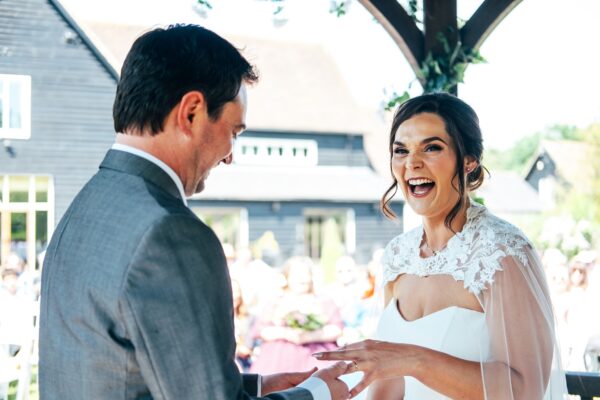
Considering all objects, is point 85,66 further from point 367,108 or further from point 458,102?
point 367,108

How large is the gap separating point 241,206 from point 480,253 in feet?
38.7

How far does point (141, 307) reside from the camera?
46.3 inches

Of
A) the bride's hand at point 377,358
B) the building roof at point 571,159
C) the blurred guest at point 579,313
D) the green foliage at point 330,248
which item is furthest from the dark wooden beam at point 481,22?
the green foliage at point 330,248

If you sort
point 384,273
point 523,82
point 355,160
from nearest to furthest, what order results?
point 384,273 < point 523,82 < point 355,160

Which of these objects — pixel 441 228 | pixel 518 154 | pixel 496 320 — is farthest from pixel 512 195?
pixel 496 320

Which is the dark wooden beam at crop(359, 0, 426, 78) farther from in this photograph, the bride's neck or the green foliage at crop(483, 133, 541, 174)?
the green foliage at crop(483, 133, 541, 174)

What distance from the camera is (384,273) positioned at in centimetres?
255

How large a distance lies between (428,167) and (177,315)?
1.30 m

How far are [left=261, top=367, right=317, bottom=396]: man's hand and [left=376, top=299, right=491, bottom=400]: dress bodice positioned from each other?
0.53m

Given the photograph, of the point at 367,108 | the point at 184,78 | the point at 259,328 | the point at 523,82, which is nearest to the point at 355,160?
the point at 367,108

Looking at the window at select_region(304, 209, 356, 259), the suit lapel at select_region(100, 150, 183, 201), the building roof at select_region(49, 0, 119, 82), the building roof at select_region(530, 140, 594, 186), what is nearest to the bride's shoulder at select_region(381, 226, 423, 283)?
the suit lapel at select_region(100, 150, 183, 201)

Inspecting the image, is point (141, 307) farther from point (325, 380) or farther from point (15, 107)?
point (15, 107)

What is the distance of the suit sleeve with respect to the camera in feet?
3.85

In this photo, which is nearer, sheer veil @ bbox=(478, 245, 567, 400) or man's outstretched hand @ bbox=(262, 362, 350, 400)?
man's outstretched hand @ bbox=(262, 362, 350, 400)
